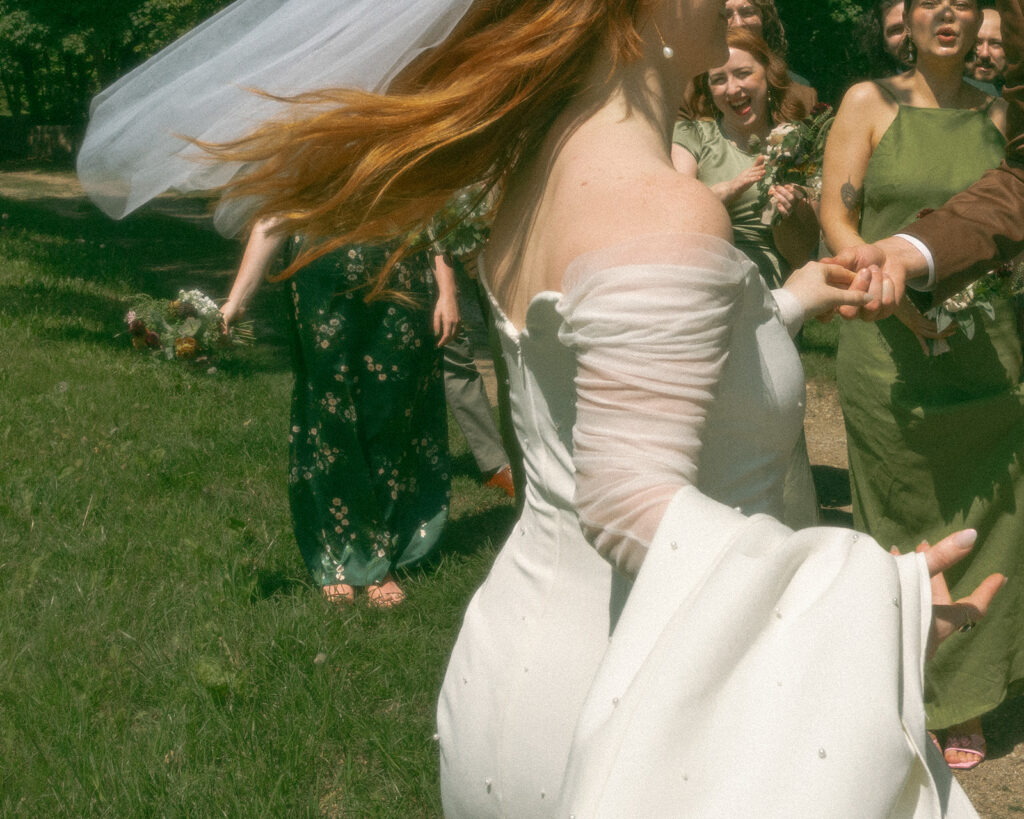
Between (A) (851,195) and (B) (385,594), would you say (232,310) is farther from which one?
(A) (851,195)

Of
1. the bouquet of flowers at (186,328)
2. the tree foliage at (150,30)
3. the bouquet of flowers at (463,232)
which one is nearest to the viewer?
the bouquet of flowers at (463,232)

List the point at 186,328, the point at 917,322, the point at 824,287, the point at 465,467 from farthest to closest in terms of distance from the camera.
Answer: the point at 465,467 < the point at 186,328 < the point at 917,322 < the point at 824,287

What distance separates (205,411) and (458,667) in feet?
18.8

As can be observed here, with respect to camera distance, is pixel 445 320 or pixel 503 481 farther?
pixel 503 481

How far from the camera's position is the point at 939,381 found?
3.91 m

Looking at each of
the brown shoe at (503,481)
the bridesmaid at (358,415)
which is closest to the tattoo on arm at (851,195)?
the bridesmaid at (358,415)

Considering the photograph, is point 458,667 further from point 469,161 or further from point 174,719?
point 174,719

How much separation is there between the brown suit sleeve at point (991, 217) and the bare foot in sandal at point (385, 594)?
103 inches

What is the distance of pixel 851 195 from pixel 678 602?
3.07m

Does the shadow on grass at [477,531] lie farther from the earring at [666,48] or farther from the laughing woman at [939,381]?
the earring at [666,48]

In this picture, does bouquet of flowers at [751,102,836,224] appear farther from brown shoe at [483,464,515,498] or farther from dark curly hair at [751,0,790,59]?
brown shoe at [483,464,515,498]

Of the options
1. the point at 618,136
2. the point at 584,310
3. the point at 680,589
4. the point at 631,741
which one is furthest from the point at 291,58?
the point at 631,741

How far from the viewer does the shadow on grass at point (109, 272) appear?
31.8 ft

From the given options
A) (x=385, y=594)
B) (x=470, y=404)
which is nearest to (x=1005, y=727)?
(x=385, y=594)
